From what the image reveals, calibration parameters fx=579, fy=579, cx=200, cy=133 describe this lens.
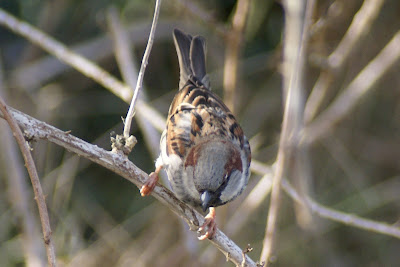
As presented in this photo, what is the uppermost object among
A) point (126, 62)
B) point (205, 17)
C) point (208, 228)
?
point (126, 62)

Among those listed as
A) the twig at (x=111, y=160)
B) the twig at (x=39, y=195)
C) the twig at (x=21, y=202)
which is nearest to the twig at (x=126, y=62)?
the twig at (x=21, y=202)

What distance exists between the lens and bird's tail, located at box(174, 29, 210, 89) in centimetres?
400

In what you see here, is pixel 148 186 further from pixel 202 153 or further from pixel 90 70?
pixel 90 70

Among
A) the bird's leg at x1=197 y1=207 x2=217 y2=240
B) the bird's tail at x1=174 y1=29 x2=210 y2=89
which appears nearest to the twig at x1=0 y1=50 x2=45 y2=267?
the bird's tail at x1=174 y1=29 x2=210 y2=89

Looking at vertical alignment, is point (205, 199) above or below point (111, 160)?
below

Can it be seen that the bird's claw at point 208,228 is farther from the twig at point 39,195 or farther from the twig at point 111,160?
the twig at point 39,195

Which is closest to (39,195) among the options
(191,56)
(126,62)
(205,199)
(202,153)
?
(205,199)

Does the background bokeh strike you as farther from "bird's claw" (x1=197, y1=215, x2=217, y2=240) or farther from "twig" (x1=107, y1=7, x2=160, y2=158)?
"bird's claw" (x1=197, y1=215, x2=217, y2=240)

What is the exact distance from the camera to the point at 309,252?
5.14 m

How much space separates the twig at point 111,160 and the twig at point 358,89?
1680 millimetres

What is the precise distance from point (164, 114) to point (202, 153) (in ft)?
6.30

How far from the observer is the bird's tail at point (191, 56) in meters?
4.00

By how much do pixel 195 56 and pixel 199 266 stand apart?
1539 millimetres

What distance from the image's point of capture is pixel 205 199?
9.45ft
